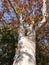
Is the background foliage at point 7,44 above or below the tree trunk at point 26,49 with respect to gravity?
below

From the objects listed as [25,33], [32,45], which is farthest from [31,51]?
[25,33]

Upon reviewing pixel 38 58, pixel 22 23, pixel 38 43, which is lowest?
pixel 38 58

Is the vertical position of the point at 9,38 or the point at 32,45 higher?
the point at 32,45

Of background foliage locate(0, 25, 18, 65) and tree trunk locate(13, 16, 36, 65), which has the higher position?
tree trunk locate(13, 16, 36, 65)

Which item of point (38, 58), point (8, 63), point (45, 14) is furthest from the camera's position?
point (38, 58)

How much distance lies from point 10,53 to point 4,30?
1236 millimetres

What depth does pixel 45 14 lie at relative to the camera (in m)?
6.50

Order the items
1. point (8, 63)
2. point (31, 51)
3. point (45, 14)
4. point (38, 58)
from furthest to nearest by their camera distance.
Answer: point (38, 58) < point (8, 63) < point (45, 14) < point (31, 51)

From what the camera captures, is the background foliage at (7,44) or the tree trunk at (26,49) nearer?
the tree trunk at (26,49)

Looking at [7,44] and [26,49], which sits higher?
[26,49]

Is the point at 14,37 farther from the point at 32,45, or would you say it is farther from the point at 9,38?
the point at 32,45

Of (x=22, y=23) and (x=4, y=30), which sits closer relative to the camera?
(x=22, y=23)

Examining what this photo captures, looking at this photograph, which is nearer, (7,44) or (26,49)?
(26,49)

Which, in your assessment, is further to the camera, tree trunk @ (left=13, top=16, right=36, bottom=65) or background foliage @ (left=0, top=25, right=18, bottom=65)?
background foliage @ (left=0, top=25, right=18, bottom=65)
